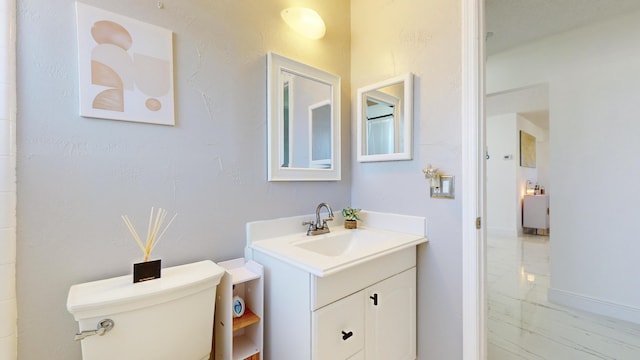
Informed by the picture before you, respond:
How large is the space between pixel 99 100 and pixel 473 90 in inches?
66.0

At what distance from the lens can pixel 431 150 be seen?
1.48 metres

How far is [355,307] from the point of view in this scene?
1150 millimetres

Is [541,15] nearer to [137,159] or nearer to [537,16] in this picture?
[537,16]

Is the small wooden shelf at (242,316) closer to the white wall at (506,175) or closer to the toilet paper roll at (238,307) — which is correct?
the toilet paper roll at (238,307)

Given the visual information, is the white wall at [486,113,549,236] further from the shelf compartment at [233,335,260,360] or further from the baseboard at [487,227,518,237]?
the shelf compartment at [233,335,260,360]

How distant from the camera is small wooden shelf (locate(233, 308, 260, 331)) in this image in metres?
1.18

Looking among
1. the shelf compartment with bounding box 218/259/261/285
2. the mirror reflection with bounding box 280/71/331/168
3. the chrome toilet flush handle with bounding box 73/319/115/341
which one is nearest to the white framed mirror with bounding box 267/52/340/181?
the mirror reflection with bounding box 280/71/331/168

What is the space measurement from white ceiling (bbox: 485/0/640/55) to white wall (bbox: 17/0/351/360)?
1609 mm

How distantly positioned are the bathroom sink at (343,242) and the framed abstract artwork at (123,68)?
3.08 feet

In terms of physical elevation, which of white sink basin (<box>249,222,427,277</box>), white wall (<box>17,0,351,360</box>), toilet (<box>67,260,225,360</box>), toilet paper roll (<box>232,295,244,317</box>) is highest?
white wall (<box>17,0,351,360</box>)

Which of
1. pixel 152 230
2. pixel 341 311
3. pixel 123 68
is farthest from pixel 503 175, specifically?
pixel 123 68

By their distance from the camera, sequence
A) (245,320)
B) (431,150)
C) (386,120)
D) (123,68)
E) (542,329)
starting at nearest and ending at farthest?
1. (123,68)
2. (245,320)
3. (431,150)
4. (386,120)
5. (542,329)

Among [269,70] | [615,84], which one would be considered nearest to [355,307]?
[269,70]

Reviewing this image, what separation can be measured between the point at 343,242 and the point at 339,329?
1.86 ft
